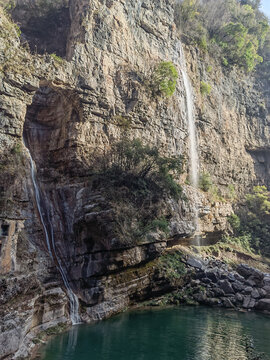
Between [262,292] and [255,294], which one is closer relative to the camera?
[255,294]

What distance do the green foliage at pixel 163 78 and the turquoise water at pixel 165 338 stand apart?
52.2 ft

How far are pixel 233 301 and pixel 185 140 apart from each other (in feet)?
43.2

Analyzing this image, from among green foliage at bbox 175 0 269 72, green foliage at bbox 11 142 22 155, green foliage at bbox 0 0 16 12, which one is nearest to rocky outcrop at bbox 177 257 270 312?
green foliage at bbox 11 142 22 155

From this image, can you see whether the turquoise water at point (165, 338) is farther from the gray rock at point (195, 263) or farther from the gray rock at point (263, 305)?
the gray rock at point (195, 263)

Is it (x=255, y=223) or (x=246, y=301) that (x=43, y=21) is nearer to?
(x=246, y=301)

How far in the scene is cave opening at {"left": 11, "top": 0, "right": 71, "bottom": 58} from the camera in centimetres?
2262

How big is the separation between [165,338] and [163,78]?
18.2 m

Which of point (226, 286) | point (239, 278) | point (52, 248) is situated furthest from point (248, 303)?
point (52, 248)

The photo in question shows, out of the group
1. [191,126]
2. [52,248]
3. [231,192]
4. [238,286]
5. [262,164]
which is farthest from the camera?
[262,164]

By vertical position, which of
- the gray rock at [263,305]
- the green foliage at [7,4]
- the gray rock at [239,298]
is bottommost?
the gray rock at [263,305]

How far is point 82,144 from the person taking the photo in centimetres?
1761

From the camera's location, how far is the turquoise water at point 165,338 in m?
10.4

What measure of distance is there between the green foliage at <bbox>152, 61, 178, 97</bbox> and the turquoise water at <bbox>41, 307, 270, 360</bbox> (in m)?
15.9

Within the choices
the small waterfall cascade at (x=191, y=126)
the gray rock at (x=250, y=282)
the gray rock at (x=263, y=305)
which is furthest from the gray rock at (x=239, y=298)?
the small waterfall cascade at (x=191, y=126)
